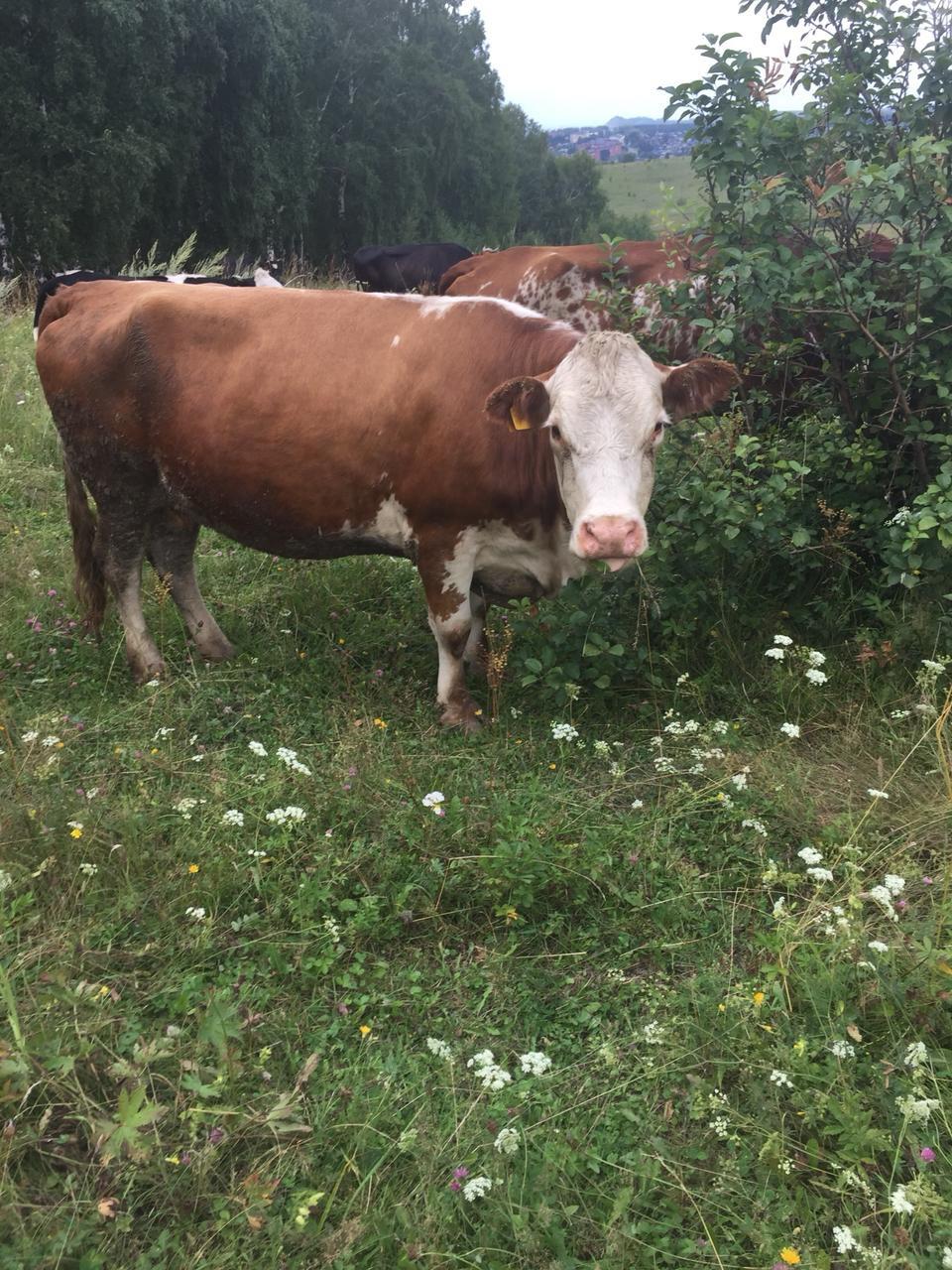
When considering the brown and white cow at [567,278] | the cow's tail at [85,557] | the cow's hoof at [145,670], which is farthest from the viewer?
the brown and white cow at [567,278]

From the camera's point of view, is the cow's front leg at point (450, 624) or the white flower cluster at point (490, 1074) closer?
the white flower cluster at point (490, 1074)

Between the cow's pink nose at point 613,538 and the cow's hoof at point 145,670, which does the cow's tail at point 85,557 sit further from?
the cow's pink nose at point 613,538

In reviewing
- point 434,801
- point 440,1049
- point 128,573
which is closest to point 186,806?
point 434,801

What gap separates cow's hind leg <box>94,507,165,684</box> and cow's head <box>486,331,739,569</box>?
233cm

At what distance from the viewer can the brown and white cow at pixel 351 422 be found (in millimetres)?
4516

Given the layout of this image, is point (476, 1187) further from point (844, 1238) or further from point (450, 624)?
point (450, 624)

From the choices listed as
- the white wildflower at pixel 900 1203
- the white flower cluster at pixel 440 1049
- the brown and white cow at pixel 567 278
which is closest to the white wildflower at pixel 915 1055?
the white wildflower at pixel 900 1203

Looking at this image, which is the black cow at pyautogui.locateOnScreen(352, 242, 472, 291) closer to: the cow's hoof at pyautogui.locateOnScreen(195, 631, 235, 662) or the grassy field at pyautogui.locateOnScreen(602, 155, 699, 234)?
the cow's hoof at pyautogui.locateOnScreen(195, 631, 235, 662)

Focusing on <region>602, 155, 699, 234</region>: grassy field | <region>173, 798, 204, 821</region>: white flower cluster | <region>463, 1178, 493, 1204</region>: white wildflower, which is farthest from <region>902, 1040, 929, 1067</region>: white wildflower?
<region>602, 155, 699, 234</region>: grassy field

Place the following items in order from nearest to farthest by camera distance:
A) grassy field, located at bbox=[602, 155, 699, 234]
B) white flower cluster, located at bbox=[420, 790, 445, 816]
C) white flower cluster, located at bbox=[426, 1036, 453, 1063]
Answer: white flower cluster, located at bbox=[426, 1036, 453, 1063] → white flower cluster, located at bbox=[420, 790, 445, 816] → grassy field, located at bbox=[602, 155, 699, 234]

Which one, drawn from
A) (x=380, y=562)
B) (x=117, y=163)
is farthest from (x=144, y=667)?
(x=117, y=163)

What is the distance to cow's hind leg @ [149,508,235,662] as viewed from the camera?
18.5 feet

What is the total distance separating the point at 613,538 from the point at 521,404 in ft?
2.80

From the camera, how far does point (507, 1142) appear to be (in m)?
2.35
